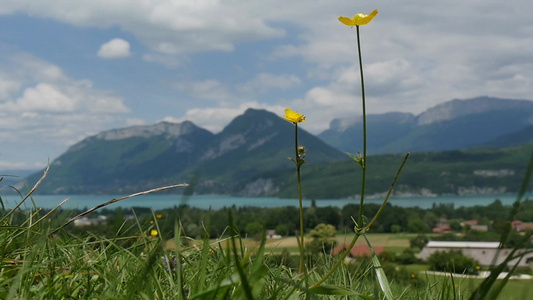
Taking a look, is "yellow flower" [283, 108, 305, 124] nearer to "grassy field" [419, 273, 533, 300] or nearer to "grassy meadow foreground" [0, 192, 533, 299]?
"grassy meadow foreground" [0, 192, 533, 299]

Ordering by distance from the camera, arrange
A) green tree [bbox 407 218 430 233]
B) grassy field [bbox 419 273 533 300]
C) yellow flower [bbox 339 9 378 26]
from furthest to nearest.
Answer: green tree [bbox 407 218 430 233] < yellow flower [bbox 339 9 378 26] < grassy field [bbox 419 273 533 300]

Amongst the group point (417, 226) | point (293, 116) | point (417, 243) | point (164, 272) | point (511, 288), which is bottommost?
point (417, 243)

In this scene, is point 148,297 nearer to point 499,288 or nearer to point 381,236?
point 499,288

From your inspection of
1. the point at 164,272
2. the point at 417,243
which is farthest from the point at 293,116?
the point at 417,243

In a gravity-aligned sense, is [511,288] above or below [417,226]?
above

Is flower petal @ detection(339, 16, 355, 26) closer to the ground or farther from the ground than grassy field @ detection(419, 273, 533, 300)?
farther from the ground

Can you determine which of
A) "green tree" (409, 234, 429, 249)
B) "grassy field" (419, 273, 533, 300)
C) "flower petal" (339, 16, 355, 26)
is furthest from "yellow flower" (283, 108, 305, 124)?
"green tree" (409, 234, 429, 249)

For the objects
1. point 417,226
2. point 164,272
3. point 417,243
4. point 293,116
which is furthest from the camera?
point 417,226

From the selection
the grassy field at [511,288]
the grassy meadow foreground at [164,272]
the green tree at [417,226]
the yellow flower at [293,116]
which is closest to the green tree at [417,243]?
the green tree at [417,226]

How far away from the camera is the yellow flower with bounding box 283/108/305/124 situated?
6.90 feet

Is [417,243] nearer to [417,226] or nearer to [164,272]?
[417,226]

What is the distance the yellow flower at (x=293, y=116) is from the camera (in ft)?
6.90

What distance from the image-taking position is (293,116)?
215 centimetres

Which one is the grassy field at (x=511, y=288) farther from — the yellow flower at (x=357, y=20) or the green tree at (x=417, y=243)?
the green tree at (x=417, y=243)
